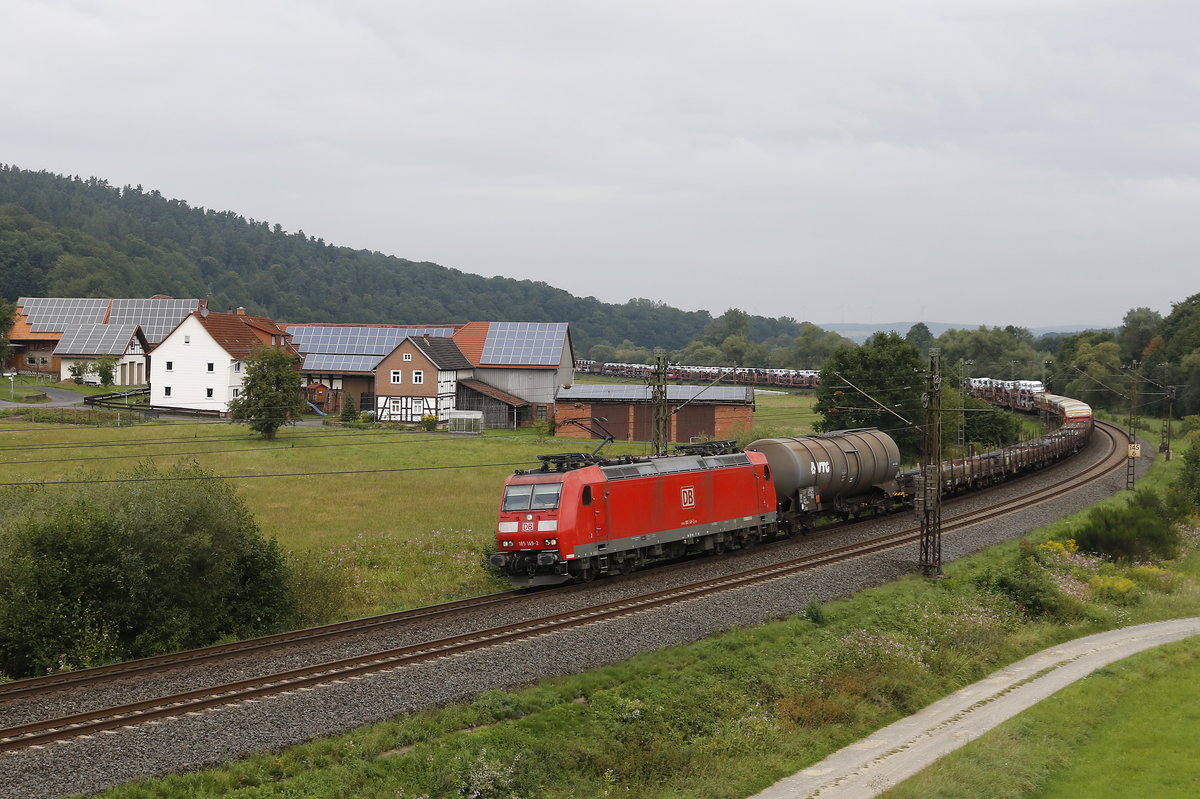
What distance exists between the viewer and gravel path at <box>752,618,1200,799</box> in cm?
1838

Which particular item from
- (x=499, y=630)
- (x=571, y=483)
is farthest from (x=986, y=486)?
(x=499, y=630)

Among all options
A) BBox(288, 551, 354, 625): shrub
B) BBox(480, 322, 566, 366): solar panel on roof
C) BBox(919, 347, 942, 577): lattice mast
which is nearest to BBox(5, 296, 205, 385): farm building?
BBox(480, 322, 566, 366): solar panel on roof

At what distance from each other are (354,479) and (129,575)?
1193 inches

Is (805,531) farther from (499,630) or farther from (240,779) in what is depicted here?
(240,779)

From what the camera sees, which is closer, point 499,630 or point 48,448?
point 499,630

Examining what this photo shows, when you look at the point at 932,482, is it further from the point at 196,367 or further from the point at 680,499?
the point at 196,367

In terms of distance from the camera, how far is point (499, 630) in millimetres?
24031

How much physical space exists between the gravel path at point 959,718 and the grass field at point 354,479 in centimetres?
1349

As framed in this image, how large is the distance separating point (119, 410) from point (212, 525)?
52.4 meters

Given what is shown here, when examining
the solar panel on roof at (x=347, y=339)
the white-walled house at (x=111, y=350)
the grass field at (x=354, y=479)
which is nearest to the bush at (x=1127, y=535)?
the grass field at (x=354, y=479)

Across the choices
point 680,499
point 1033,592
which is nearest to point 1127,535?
point 1033,592

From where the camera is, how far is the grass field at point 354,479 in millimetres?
32438

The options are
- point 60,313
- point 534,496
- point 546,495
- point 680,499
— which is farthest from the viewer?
point 60,313

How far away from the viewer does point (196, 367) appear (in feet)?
266
